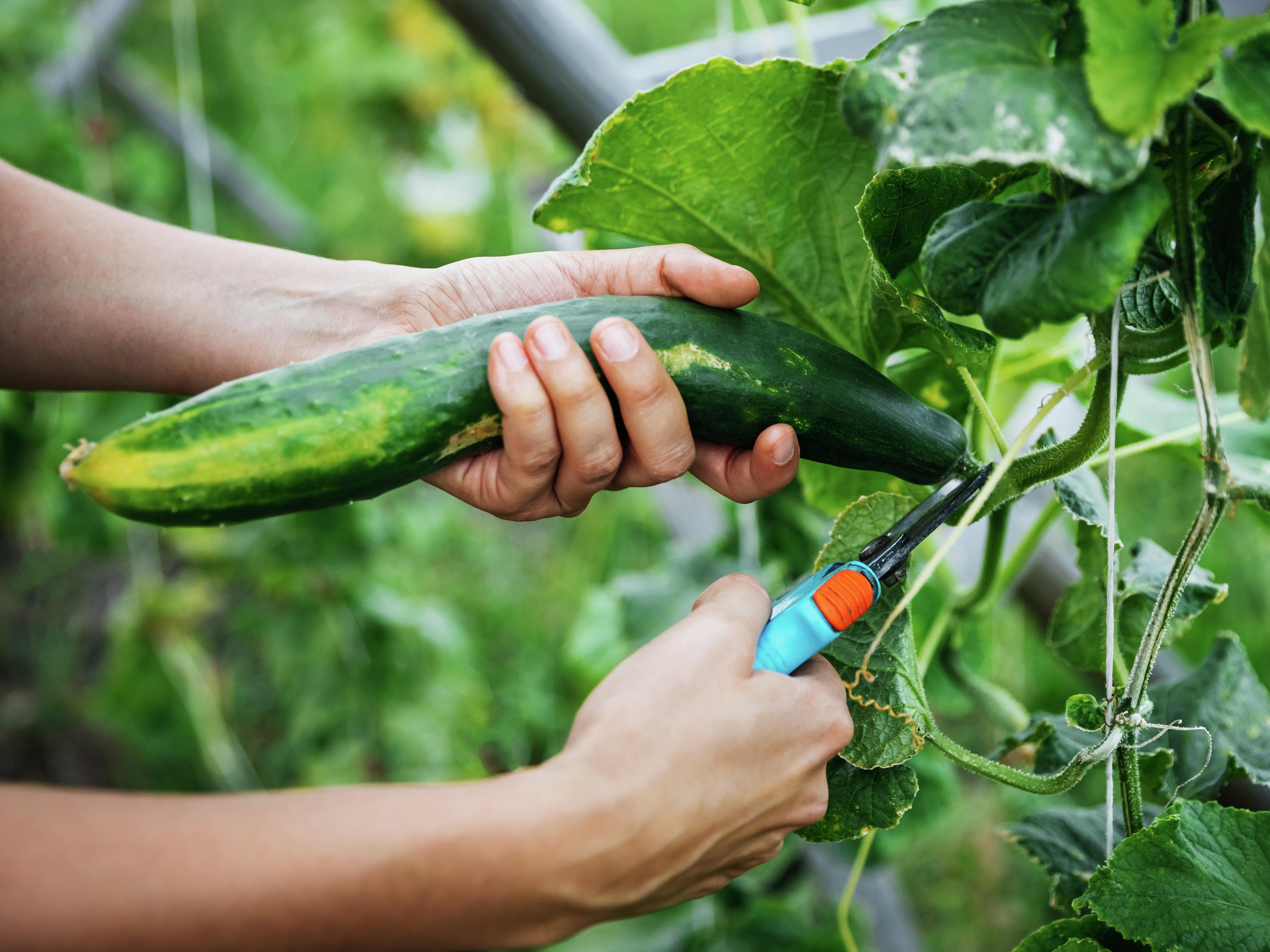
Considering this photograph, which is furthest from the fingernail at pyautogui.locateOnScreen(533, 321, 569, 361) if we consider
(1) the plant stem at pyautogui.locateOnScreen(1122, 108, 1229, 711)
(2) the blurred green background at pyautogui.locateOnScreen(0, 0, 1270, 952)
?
(2) the blurred green background at pyautogui.locateOnScreen(0, 0, 1270, 952)

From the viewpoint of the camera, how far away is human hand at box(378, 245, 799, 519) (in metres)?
0.56

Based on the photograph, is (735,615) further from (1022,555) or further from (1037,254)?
(1022,555)

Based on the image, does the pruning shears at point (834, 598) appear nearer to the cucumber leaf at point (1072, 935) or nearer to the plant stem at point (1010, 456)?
the plant stem at point (1010, 456)

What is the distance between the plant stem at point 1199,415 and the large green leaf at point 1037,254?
0.10 feet

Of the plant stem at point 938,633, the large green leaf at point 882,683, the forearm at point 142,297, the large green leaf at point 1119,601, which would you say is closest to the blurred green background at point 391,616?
the plant stem at point 938,633

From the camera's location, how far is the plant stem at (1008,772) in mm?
578

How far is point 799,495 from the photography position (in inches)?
48.1

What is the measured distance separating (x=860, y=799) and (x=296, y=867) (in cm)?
37

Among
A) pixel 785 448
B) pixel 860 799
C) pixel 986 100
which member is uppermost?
pixel 986 100

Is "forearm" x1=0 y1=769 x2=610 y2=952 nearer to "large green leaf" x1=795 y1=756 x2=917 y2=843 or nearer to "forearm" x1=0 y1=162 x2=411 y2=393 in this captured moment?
"large green leaf" x1=795 y1=756 x2=917 y2=843

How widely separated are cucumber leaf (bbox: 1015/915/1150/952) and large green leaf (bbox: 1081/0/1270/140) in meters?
0.49

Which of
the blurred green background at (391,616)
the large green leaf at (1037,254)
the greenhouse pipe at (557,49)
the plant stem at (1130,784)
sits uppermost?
the greenhouse pipe at (557,49)

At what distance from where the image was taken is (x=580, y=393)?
0.57 meters

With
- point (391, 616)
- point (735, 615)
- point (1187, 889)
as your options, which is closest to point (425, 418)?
point (735, 615)
